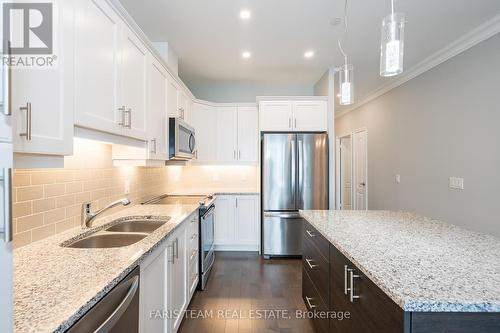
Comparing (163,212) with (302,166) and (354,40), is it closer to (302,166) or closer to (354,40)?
(302,166)

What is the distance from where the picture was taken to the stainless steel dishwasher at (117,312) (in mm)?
815

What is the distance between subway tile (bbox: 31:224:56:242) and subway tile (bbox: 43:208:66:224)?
3 cm

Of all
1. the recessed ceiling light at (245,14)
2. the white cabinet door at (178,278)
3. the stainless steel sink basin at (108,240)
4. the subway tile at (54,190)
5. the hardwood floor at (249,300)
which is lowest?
the hardwood floor at (249,300)

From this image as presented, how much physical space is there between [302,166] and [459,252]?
8.25 ft

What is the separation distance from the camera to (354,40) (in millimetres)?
2986

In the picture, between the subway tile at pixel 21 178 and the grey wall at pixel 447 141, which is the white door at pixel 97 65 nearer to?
the subway tile at pixel 21 178

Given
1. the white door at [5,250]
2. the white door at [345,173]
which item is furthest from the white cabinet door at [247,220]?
the white door at [5,250]

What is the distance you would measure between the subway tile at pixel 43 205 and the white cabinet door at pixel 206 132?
2725 millimetres

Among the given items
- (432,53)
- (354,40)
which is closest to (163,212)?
(354,40)

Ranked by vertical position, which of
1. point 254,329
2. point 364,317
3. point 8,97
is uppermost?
point 8,97

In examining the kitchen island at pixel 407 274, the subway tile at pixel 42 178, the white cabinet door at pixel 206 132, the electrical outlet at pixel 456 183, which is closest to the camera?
the kitchen island at pixel 407 274

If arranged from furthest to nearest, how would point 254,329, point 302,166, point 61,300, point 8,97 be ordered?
point 302,166 → point 254,329 → point 61,300 → point 8,97

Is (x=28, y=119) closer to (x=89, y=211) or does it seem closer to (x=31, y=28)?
(x=31, y=28)

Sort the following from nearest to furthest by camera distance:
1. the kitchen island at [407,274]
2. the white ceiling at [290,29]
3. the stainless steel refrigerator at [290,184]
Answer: the kitchen island at [407,274] → the white ceiling at [290,29] → the stainless steel refrigerator at [290,184]
